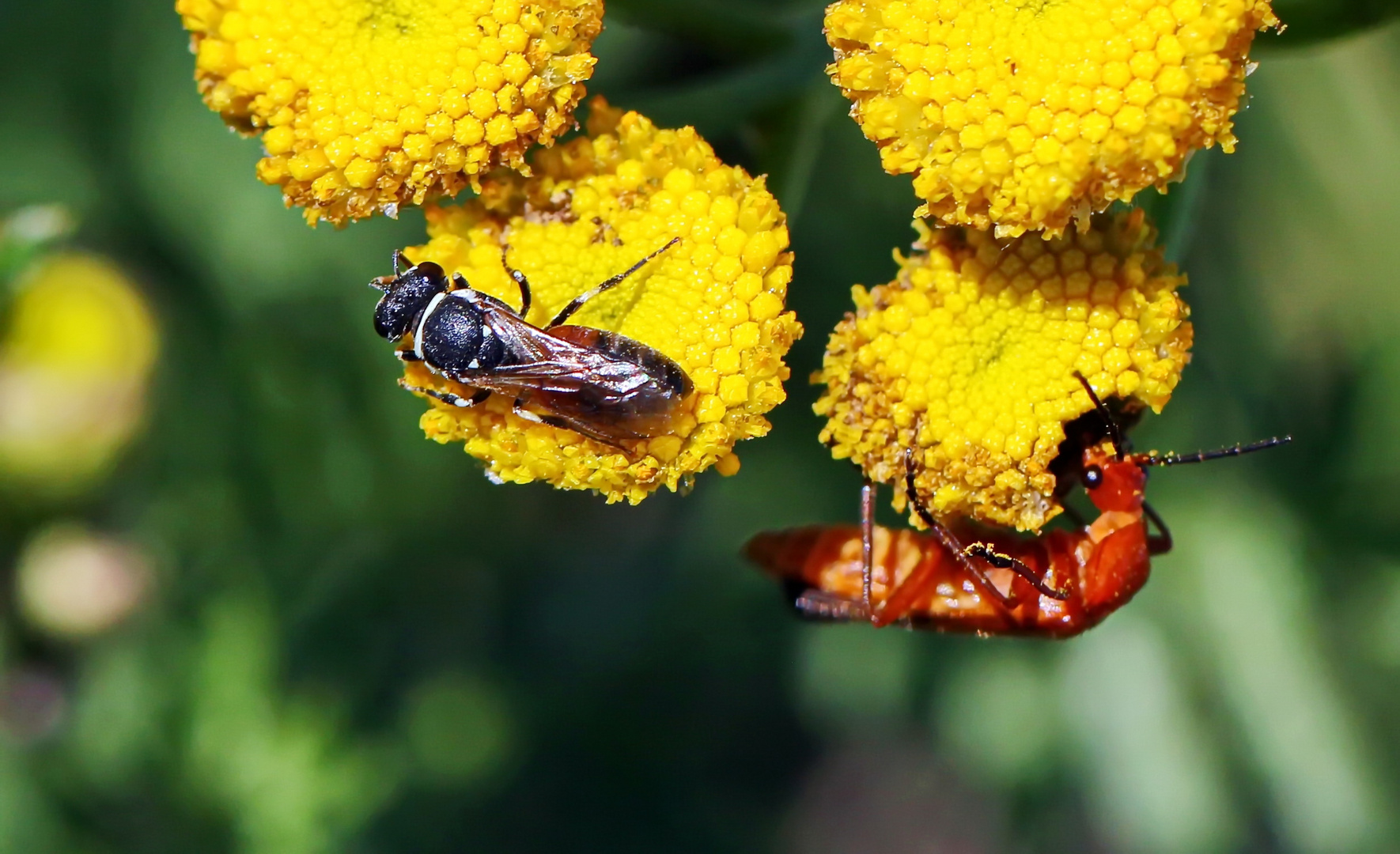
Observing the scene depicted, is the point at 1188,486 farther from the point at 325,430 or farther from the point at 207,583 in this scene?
the point at 207,583

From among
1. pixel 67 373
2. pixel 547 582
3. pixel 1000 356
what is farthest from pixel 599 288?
pixel 547 582

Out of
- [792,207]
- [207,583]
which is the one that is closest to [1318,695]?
[792,207]

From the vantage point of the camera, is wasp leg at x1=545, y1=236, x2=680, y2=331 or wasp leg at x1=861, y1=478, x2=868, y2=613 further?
wasp leg at x1=861, y1=478, x2=868, y2=613

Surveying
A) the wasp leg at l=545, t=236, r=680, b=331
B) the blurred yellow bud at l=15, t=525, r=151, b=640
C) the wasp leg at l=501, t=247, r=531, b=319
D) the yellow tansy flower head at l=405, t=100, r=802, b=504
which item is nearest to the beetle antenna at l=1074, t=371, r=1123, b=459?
the yellow tansy flower head at l=405, t=100, r=802, b=504

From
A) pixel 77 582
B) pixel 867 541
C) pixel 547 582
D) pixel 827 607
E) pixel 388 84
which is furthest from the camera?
pixel 547 582

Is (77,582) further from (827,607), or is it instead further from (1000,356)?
(1000,356)

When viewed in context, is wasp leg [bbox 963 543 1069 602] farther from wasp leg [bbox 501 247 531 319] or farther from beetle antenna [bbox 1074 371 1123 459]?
wasp leg [bbox 501 247 531 319]

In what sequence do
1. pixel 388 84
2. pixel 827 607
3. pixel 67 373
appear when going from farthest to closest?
pixel 67 373 → pixel 827 607 → pixel 388 84

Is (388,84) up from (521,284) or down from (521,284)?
up
